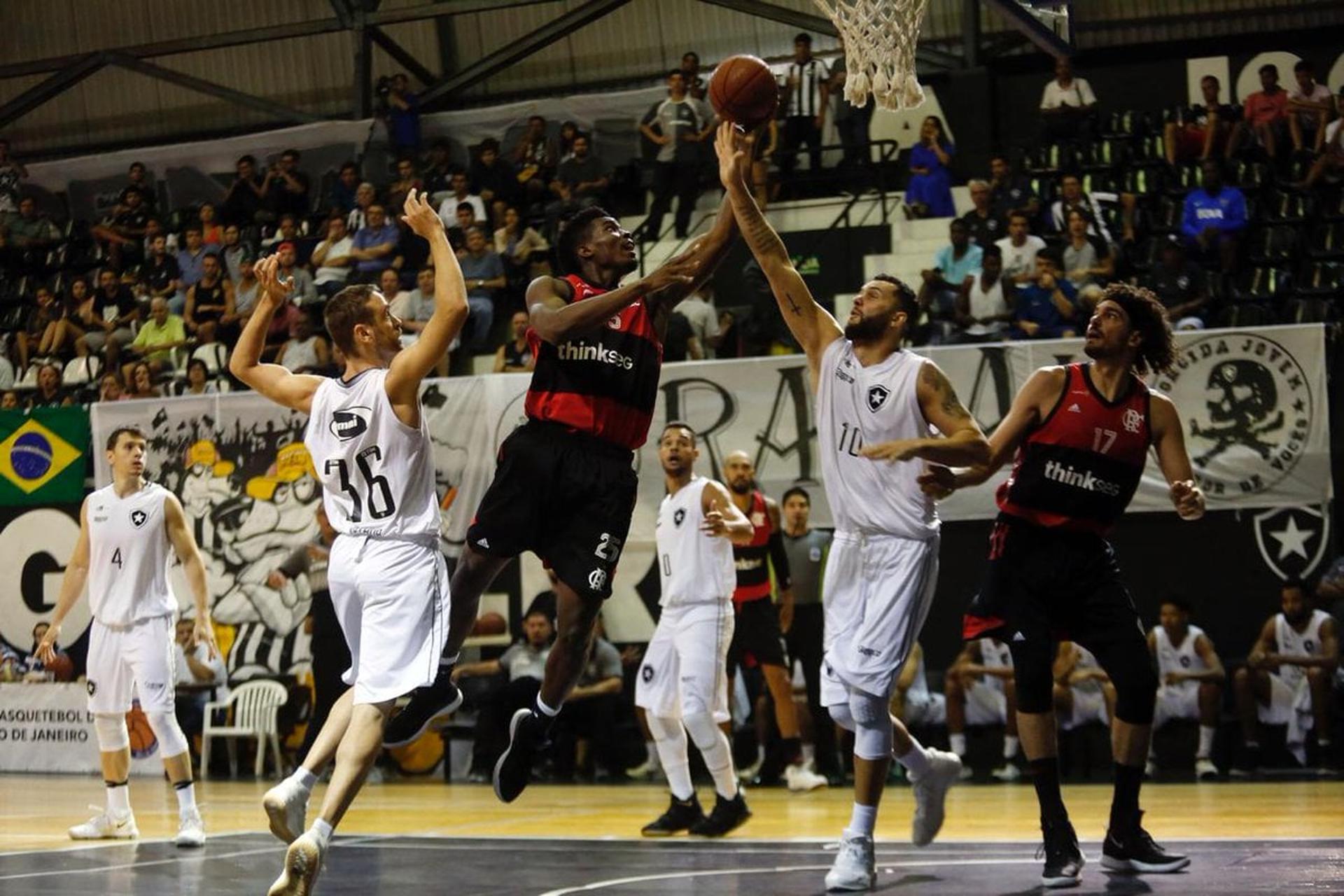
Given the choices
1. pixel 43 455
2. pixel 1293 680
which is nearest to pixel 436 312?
pixel 1293 680

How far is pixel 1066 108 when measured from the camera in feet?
51.9

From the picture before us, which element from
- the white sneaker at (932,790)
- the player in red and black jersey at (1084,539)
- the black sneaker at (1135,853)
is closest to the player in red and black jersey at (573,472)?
the player in red and black jersey at (1084,539)

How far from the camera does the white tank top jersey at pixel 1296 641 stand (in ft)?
38.2

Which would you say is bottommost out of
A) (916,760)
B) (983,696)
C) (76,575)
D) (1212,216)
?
(983,696)

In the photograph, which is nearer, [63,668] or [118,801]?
[118,801]

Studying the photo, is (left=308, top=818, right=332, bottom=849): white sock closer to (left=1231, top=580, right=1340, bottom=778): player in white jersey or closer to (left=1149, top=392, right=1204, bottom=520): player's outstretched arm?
(left=1149, top=392, right=1204, bottom=520): player's outstretched arm

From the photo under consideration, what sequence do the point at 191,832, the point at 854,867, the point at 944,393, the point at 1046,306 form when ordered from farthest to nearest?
the point at 1046,306, the point at 191,832, the point at 944,393, the point at 854,867

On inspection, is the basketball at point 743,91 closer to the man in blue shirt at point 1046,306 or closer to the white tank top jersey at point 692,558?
the white tank top jersey at point 692,558

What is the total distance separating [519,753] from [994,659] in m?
6.68

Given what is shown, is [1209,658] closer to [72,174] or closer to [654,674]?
[654,674]

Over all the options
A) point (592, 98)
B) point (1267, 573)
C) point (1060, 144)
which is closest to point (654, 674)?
point (1267, 573)

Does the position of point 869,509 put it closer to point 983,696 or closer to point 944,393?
point 944,393

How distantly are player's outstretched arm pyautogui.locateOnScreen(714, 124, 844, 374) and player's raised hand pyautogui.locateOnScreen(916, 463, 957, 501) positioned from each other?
86 centimetres

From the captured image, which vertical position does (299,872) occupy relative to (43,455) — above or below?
below
